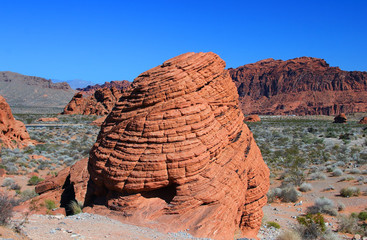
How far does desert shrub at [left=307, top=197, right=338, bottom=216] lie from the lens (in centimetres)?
1365

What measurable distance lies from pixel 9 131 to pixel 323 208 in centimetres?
2457

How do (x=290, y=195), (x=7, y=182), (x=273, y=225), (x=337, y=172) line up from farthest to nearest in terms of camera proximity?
1. (x=337, y=172)
2. (x=7, y=182)
3. (x=290, y=195)
4. (x=273, y=225)

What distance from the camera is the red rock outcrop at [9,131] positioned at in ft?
80.0

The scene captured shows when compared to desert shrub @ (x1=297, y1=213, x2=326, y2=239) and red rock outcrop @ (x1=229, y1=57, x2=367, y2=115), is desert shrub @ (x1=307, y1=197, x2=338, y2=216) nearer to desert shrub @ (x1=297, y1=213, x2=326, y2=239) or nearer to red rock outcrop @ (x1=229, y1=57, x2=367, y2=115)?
desert shrub @ (x1=297, y1=213, x2=326, y2=239)

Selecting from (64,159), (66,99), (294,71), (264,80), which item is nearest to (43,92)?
(66,99)

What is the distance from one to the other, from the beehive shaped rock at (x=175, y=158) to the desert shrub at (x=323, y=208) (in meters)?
5.55

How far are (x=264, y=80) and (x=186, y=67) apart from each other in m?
148

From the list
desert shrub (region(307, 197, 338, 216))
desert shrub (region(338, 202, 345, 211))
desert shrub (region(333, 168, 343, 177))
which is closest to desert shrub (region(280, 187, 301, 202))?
desert shrub (region(307, 197, 338, 216))

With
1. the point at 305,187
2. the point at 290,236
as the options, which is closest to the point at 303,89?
the point at 305,187

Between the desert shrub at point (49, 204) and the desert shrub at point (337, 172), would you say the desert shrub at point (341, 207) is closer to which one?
the desert shrub at point (337, 172)

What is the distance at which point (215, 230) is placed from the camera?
734cm

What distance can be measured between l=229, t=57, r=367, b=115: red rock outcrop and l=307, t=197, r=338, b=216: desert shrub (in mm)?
113019

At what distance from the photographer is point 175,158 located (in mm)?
7785

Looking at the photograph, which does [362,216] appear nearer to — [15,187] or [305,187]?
[305,187]
